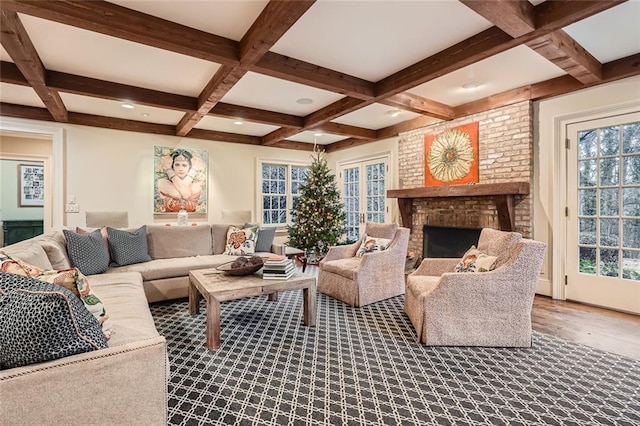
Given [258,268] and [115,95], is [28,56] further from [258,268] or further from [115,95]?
[258,268]

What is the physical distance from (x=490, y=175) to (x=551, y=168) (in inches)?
25.8

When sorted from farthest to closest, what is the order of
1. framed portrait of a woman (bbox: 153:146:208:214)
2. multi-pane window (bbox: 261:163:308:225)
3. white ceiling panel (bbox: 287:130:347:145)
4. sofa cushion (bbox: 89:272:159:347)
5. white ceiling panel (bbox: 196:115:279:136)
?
1. multi-pane window (bbox: 261:163:308:225)
2. white ceiling panel (bbox: 287:130:347:145)
3. framed portrait of a woman (bbox: 153:146:208:214)
4. white ceiling panel (bbox: 196:115:279:136)
5. sofa cushion (bbox: 89:272:159:347)

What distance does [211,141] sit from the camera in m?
5.91

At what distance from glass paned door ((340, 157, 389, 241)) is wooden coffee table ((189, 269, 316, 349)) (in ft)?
10.8

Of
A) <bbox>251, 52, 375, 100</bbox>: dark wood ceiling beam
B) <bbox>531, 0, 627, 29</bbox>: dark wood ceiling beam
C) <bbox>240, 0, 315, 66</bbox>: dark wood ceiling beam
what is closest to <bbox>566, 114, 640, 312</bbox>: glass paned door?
<bbox>531, 0, 627, 29</bbox>: dark wood ceiling beam

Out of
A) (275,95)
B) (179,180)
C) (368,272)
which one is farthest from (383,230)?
(179,180)

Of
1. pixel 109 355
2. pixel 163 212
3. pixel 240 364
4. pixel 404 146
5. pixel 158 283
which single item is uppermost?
pixel 404 146

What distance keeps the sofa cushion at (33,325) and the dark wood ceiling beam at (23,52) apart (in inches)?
80.6

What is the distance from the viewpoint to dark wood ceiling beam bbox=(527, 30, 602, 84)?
2.47 m

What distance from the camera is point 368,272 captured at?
11.2 feet

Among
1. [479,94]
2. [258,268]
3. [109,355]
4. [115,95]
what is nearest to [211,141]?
[115,95]

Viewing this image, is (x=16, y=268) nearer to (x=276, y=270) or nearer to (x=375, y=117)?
(x=276, y=270)

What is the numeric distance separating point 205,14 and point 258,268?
82.8 inches

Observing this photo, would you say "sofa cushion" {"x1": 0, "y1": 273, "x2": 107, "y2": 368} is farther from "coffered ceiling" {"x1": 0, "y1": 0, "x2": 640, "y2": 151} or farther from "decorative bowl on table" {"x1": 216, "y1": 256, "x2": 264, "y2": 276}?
"coffered ceiling" {"x1": 0, "y1": 0, "x2": 640, "y2": 151}
